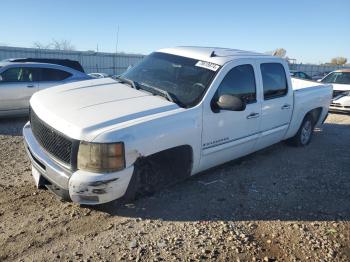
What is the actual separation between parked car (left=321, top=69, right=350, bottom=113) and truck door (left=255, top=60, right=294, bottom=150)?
21.4 ft

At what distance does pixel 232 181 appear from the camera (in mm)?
4961

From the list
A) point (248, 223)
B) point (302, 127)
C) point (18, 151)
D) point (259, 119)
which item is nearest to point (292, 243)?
point (248, 223)

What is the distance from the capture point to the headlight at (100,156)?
3.29m

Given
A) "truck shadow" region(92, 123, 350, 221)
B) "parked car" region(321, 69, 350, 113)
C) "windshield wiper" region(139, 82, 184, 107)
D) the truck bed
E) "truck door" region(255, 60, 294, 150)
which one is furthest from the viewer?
"parked car" region(321, 69, 350, 113)

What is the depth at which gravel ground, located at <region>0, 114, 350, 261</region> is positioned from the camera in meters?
3.25

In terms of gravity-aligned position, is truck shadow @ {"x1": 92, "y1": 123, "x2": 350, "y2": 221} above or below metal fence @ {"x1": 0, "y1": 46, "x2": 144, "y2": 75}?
below

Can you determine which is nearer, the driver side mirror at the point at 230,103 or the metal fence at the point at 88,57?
the driver side mirror at the point at 230,103

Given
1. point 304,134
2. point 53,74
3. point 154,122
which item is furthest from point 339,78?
point 154,122

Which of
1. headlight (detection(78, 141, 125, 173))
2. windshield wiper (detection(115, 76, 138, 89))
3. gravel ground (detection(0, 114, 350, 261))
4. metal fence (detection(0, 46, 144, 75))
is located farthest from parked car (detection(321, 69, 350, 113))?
metal fence (detection(0, 46, 144, 75))

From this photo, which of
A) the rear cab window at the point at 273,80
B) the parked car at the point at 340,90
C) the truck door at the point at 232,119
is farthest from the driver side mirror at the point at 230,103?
the parked car at the point at 340,90

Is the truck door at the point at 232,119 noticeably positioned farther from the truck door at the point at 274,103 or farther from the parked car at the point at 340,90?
the parked car at the point at 340,90

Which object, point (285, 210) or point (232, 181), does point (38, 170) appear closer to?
point (232, 181)

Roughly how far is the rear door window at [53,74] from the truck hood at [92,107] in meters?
4.77

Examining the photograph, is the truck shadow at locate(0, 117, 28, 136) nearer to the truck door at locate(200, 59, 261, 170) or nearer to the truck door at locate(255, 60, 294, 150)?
the truck door at locate(200, 59, 261, 170)
